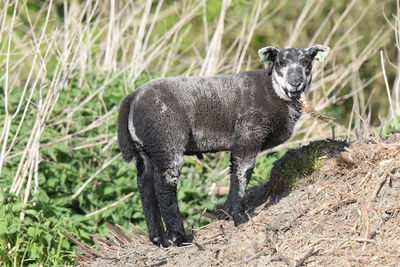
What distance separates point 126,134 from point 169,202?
0.85 metres

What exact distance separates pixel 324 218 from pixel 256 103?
1452mm

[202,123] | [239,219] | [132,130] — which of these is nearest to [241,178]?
[239,219]

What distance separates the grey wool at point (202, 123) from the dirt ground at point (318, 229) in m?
0.35

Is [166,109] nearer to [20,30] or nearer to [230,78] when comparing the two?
[230,78]

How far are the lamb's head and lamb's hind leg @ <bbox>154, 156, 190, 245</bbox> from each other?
130cm

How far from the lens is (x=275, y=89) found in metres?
7.19

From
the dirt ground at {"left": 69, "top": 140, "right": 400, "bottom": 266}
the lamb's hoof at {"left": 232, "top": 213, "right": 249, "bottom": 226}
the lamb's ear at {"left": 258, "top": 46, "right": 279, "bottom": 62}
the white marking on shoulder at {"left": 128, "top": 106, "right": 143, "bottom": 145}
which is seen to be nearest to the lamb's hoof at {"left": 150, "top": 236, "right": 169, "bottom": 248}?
the dirt ground at {"left": 69, "top": 140, "right": 400, "bottom": 266}

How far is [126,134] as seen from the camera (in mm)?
→ 7203

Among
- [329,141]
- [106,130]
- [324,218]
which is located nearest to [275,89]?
[329,141]

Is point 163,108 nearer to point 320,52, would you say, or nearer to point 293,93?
point 293,93

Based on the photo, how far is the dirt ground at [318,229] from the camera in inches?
232

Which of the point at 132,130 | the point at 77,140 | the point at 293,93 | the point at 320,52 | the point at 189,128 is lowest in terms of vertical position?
the point at 77,140

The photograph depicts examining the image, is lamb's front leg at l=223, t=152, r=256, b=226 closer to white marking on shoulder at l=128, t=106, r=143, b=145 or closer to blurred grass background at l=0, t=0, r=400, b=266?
white marking on shoulder at l=128, t=106, r=143, b=145

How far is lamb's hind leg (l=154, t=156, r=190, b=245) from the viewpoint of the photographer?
696cm
